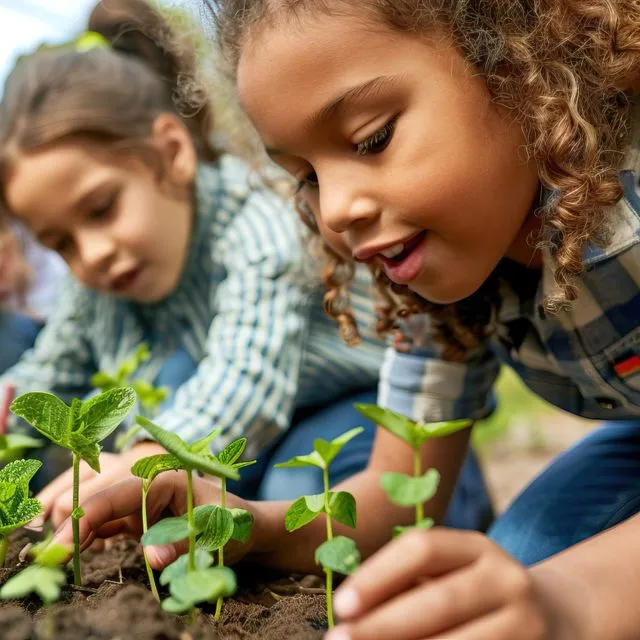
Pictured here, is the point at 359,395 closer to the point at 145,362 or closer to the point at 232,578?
the point at 145,362

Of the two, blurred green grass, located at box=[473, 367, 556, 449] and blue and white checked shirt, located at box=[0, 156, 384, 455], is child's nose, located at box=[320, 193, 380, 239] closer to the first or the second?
blue and white checked shirt, located at box=[0, 156, 384, 455]

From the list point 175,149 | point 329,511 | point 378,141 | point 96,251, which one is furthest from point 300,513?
point 175,149

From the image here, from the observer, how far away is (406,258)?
0.93m

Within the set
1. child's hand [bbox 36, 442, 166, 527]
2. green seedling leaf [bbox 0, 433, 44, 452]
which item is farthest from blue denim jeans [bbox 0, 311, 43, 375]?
green seedling leaf [bbox 0, 433, 44, 452]

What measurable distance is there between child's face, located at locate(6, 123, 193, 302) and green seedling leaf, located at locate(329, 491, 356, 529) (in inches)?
44.1

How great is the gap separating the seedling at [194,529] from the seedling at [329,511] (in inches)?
2.5

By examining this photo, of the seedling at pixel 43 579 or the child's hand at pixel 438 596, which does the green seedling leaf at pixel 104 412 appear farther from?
the child's hand at pixel 438 596

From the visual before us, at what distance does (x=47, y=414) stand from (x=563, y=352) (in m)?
0.68

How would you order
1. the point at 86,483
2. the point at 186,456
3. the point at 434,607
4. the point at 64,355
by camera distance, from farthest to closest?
1. the point at 64,355
2. the point at 86,483
3. the point at 186,456
4. the point at 434,607

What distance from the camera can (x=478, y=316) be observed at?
1.18m

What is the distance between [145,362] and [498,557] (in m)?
1.43

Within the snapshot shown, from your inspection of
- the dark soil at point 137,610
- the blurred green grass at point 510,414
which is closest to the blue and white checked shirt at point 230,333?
the dark soil at point 137,610

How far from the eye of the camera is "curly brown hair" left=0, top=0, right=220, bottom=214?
173cm

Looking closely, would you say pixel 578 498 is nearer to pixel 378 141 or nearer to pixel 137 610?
pixel 378 141
